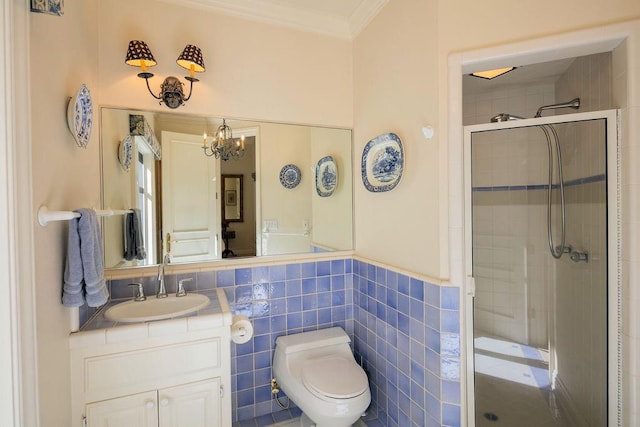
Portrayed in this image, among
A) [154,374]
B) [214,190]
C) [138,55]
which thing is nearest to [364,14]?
[138,55]

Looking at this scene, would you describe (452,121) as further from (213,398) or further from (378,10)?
(213,398)

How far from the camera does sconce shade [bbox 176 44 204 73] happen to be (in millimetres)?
1678

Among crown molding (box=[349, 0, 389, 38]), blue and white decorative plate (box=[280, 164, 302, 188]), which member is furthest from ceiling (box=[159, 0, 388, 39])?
blue and white decorative plate (box=[280, 164, 302, 188])

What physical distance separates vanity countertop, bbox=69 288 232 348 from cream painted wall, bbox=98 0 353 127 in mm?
1186

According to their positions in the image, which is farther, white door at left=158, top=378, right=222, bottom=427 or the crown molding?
the crown molding

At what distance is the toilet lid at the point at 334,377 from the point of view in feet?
5.26

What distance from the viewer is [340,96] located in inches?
87.9

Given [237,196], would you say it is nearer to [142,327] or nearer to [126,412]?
[142,327]

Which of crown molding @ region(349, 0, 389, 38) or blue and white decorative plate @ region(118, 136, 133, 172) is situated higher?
crown molding @ region(349, 0, 389, 38)

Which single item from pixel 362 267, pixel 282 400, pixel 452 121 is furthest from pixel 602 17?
pixel 282 400

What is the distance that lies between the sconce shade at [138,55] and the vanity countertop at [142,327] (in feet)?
4.24

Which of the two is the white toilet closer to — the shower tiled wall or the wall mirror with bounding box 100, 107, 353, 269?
the wall mirror with bounding box 100, 107, 353, 269

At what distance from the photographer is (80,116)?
1270 millimetres

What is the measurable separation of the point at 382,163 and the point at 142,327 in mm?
1505
